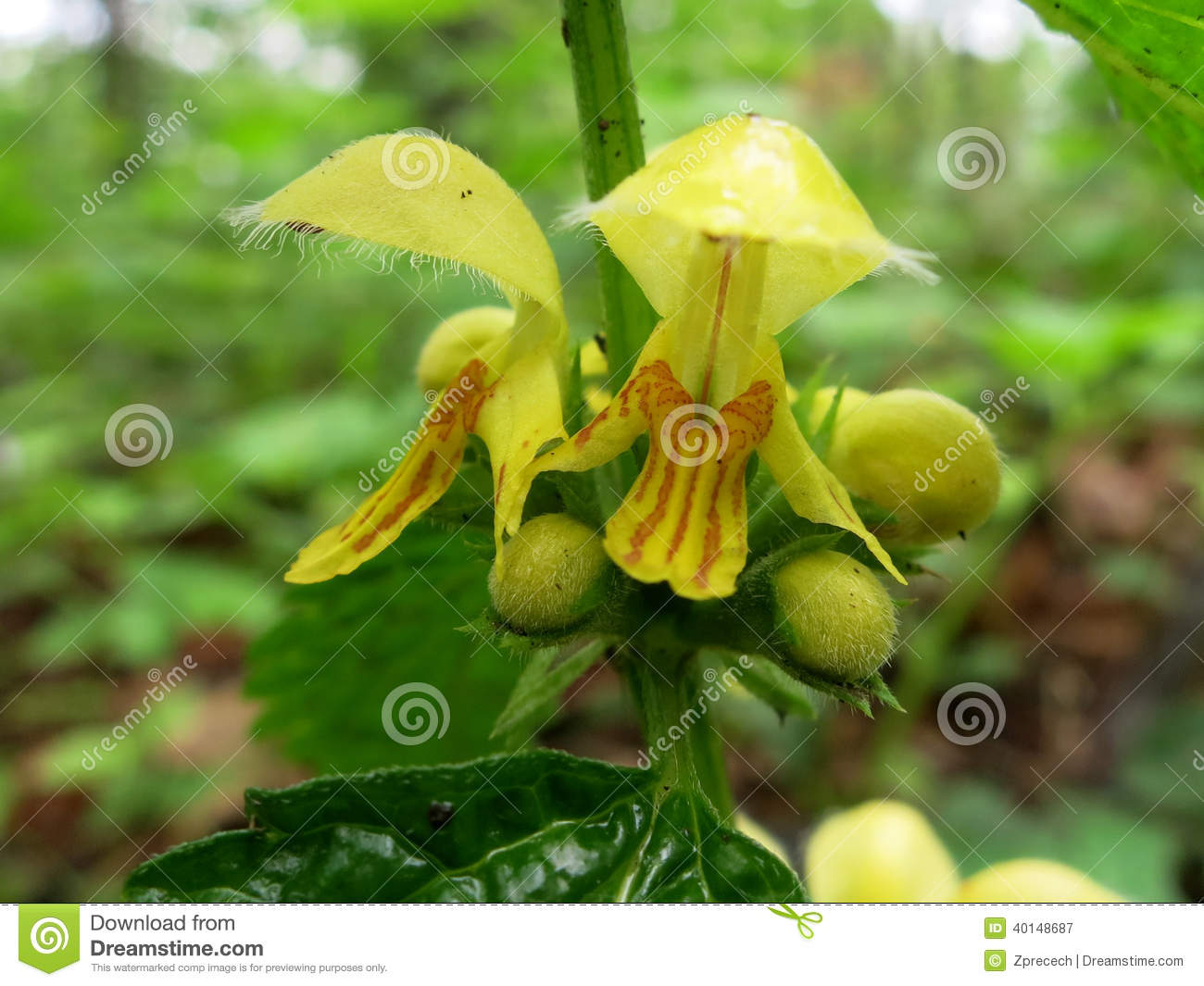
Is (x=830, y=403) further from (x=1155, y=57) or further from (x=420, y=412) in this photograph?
(x=420, y=412)

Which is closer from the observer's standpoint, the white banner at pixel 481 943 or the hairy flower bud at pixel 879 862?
the white banner at pixel 481 943

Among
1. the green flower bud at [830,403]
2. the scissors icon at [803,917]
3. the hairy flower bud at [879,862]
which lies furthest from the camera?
the hairy flower bud at [879,862]

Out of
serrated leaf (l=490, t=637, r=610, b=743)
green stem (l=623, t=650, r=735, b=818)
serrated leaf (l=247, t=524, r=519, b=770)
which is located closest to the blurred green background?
serrated leaf (l=247, t=524, r=519, b=770)

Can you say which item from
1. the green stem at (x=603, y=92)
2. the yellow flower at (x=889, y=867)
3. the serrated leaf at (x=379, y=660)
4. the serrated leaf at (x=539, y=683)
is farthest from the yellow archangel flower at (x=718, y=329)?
the yellow flower at (x=889, y=867)

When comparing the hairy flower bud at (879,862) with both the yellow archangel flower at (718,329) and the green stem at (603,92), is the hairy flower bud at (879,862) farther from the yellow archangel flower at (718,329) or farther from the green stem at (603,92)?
the green stem at (603,92)

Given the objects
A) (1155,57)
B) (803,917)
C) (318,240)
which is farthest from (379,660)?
(1155,57)

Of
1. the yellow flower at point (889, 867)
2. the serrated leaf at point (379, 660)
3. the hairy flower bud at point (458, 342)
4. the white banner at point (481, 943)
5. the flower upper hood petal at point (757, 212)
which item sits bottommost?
the white banner at point (481, 943)

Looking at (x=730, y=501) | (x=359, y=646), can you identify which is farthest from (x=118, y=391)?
(x=730, y=501)
